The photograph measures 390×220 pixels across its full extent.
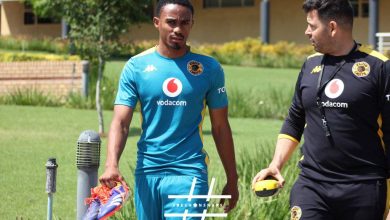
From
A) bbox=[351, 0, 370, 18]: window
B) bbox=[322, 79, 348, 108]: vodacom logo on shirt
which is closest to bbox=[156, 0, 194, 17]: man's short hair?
bbox=[322, 79, 348, 108]: vodacom logo on shirt

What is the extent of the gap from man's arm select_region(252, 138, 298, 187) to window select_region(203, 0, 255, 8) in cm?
3594

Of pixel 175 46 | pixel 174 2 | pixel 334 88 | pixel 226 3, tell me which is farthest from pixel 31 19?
pixel 334 88

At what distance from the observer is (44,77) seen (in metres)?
20.7

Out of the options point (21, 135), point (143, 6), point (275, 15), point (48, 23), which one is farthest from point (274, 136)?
point (48, 23)

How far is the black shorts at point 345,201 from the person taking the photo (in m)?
4.83

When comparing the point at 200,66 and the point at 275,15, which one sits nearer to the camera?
the point at 200,66

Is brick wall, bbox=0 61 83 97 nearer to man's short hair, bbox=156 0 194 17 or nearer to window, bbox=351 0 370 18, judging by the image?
man's short hair, bbox=156 0 194 17

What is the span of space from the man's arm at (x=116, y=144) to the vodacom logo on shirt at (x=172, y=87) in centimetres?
25

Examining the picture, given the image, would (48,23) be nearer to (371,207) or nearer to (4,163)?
(4,163)

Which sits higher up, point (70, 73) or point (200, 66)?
point (200, 66)

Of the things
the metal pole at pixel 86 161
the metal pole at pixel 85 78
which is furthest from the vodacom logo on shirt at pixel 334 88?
the metal pole at pixel 85 78

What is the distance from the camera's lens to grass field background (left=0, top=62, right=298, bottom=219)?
29.3ft

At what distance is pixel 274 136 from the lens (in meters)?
15.5

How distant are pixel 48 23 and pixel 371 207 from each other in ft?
137
